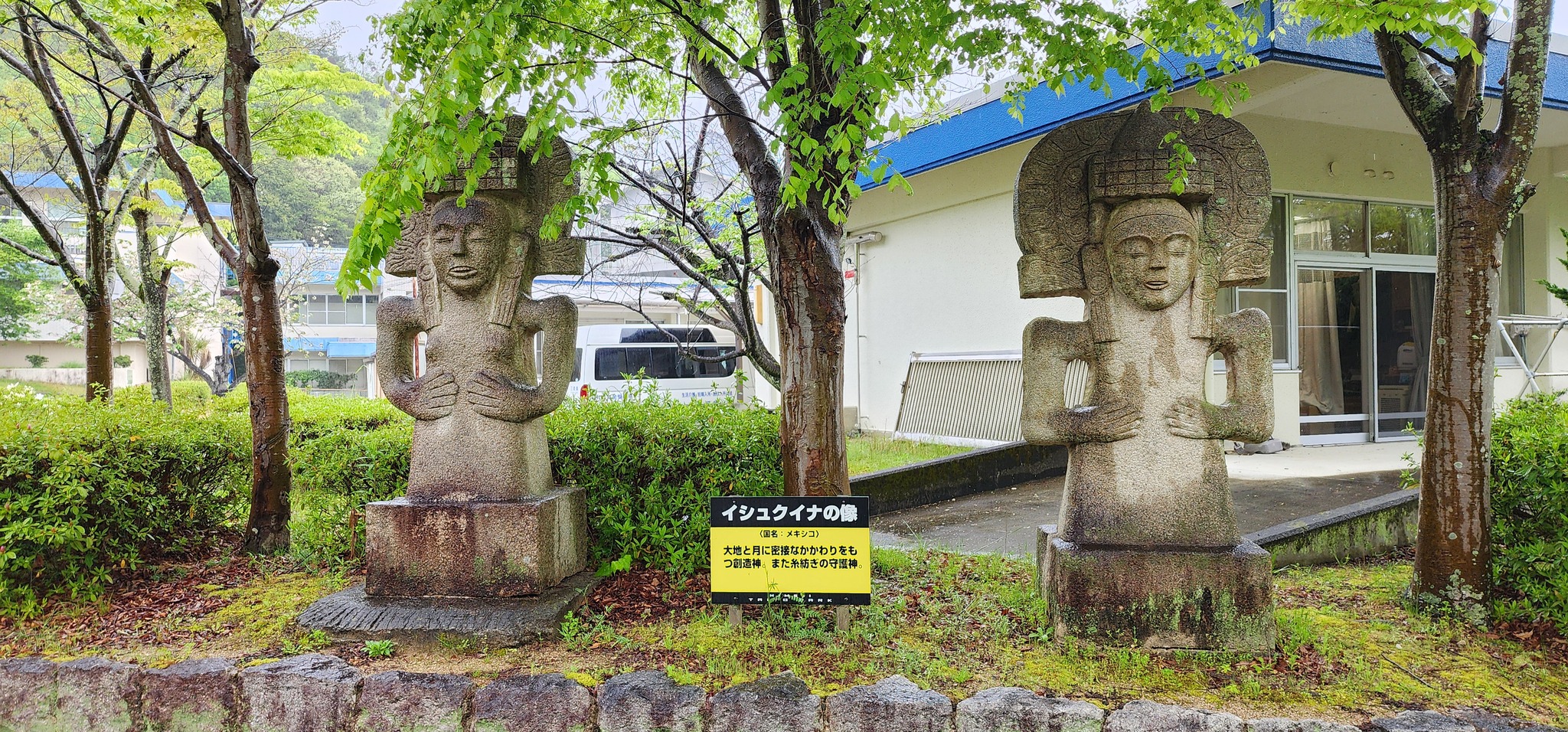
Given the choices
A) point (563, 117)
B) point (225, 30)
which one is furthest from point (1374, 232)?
point (225, 30)

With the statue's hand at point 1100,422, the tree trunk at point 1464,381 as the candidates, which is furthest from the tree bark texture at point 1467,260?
the statue's hand at point 1100,422

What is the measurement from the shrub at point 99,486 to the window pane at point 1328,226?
33.6 feet

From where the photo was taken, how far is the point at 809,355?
426cm

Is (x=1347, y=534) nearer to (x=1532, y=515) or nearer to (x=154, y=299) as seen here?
(x=1532, y=515)

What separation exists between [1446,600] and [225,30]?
279 inches


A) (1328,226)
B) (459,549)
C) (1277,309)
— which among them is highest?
(1328,226)

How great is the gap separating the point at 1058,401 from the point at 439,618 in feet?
9.68

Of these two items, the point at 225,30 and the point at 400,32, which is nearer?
the point at 400,32

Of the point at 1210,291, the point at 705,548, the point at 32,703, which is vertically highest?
the point at 1210,291

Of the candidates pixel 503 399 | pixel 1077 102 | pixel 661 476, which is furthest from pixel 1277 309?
pixel 503 399

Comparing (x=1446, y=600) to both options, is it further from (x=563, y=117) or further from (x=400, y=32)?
(x=400, y=32)

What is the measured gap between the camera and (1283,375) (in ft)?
29.2

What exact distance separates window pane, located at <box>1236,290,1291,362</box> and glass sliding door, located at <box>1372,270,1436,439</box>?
148 centimetres

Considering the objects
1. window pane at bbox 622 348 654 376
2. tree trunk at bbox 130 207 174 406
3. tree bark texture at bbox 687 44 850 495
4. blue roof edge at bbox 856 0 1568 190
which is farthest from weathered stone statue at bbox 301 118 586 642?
window pane at bbox 622 348 654 376
